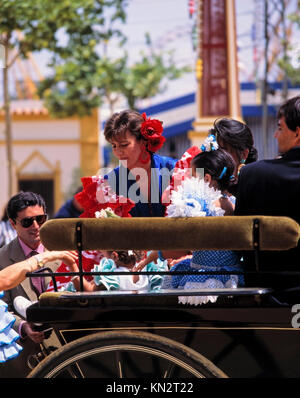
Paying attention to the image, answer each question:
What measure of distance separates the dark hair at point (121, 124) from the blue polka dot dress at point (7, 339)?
4.37ft

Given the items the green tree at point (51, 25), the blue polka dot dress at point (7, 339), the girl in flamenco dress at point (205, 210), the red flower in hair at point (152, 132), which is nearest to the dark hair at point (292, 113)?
the girl in flamenco dress at point (205, 210)

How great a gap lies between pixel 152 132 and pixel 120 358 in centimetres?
177

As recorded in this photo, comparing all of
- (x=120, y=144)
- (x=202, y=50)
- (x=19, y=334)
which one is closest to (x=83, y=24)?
(x=202, y=50)

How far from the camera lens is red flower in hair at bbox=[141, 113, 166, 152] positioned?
467 centimetres

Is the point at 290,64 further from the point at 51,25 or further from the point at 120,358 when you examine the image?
the point at 120,358

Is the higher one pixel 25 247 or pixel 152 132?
pixel 152 132

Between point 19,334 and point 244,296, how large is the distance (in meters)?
1.34

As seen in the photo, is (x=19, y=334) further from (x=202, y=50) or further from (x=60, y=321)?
(x=202, y=50)

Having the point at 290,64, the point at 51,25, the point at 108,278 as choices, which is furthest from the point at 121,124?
the point at 290,64

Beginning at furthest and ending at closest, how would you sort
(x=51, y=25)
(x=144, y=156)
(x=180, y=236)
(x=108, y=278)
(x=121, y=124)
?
(x=51, y=25) → (x=144, y=156) → (x=121, y=124) → (x=108, y=278) → (x=180, y=236)

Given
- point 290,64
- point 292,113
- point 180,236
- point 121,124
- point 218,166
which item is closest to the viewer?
point 180,236

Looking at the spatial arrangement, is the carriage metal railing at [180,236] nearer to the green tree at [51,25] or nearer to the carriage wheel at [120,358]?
the carriage wheel at [120,358]

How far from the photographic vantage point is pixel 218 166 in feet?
12.5

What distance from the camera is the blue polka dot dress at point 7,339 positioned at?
3656 mm
